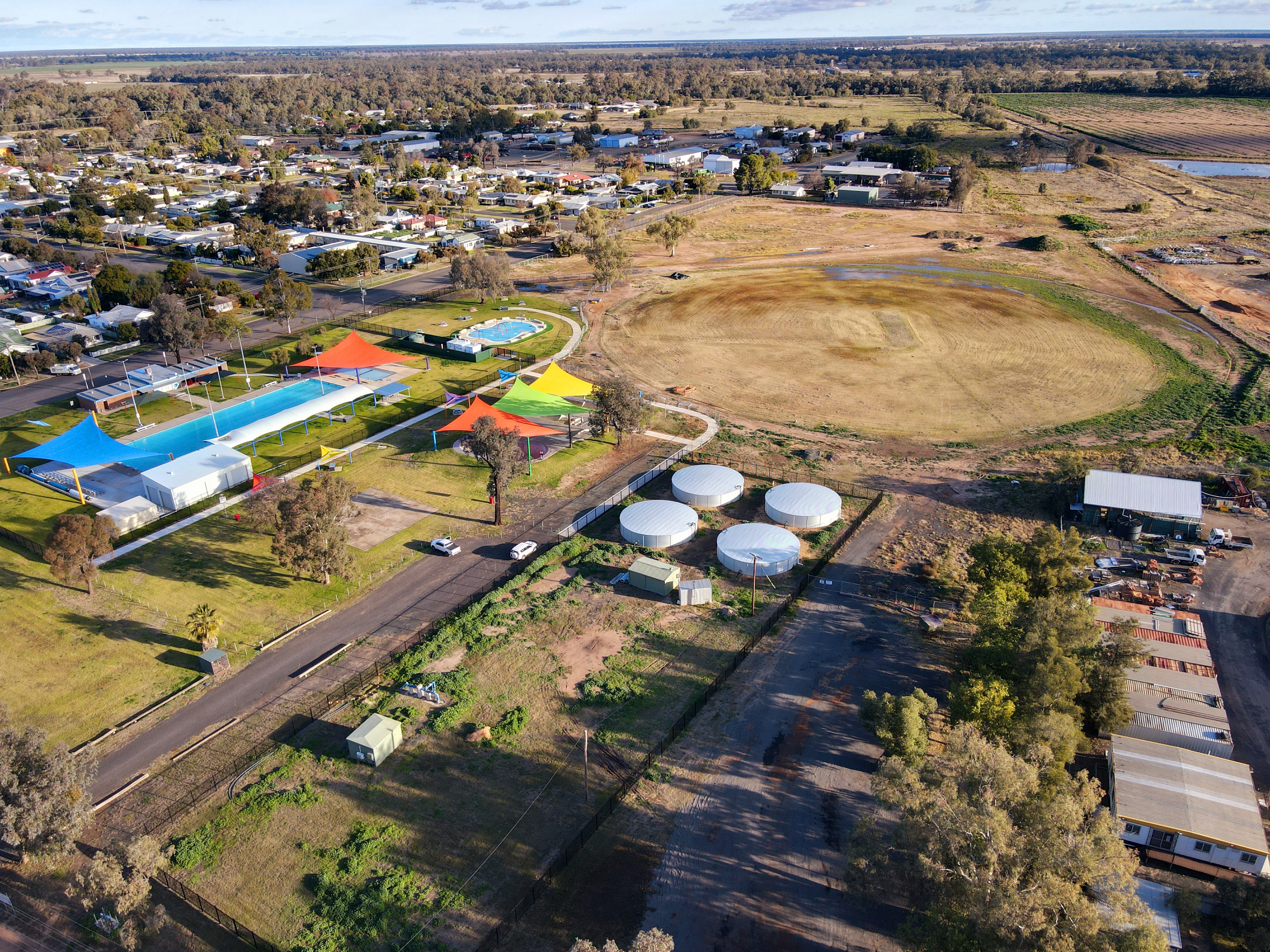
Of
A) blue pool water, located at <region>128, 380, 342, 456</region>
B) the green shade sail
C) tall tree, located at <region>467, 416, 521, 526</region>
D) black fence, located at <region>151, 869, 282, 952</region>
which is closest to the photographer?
black fence, located at <region>151, 869, 282, 952</region>

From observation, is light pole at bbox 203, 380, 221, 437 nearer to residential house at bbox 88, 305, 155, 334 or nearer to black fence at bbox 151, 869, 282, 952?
residential house at bbox 88, 305, 155, 334

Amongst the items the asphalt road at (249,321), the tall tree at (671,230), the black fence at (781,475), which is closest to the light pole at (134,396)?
the asphalt road at (249,321)

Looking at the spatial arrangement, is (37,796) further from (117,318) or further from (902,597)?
(117,318)

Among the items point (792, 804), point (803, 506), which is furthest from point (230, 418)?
point (792, 804)

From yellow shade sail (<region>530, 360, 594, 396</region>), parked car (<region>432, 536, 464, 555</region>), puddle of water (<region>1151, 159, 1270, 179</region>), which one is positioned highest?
puddle of water (<region>1151, 159, 1270, 179</region>)

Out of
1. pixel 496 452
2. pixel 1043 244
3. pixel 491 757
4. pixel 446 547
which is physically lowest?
pixel 491 757

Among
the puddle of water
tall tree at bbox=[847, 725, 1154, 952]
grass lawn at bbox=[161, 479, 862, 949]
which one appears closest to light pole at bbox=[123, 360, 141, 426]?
grass lawn at bbox=[161, 479, 862, 949]

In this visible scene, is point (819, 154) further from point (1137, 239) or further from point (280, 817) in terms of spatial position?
point (280, 817)
